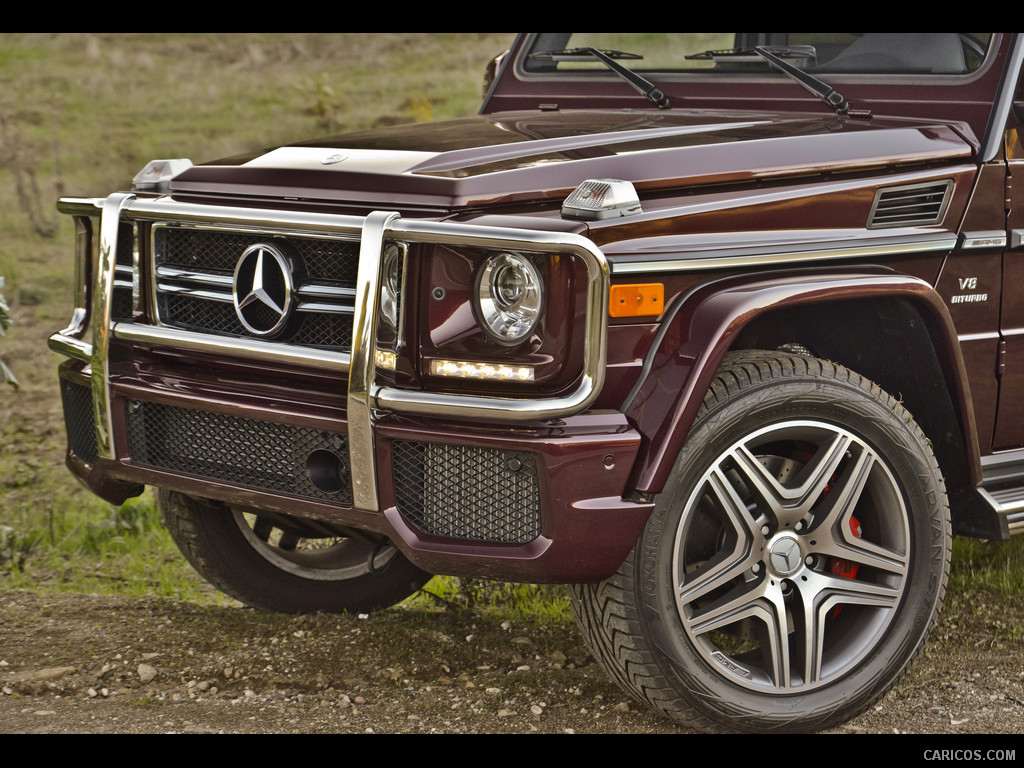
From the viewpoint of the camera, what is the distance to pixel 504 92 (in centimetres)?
482

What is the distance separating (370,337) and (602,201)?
1.99 ft

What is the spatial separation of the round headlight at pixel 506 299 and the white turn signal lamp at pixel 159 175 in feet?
4.11

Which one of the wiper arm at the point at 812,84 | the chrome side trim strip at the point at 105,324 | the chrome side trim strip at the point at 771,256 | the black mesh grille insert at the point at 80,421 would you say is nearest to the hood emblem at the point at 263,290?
the chrome side trim strip at the point at 105,324

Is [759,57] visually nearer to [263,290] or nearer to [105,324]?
[263,290]

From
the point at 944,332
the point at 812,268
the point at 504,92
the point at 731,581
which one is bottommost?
the point at 731,581

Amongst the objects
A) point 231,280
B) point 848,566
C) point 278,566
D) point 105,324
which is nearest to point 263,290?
point 231,280

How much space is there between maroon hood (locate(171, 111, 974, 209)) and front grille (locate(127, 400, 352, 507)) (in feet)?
1.95

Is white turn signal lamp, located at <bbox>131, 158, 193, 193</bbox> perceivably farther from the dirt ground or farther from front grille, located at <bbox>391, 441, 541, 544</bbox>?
the dirt ground

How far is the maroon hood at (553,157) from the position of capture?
3.05 metres

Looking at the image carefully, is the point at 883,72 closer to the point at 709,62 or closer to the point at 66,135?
the point at 709,62

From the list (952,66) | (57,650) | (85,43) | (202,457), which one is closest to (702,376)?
(202,457)

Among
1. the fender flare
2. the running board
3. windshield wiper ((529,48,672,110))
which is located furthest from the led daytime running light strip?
windshield wiper ((529,48,672,110))

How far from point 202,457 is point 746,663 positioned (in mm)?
1492

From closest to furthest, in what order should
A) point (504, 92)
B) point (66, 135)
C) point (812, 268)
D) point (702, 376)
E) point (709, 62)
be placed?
1. point (702, 376)
2. point (812, 268)
3. point (709, 62)
4. point (504, 92)
5. point (66, 135)
